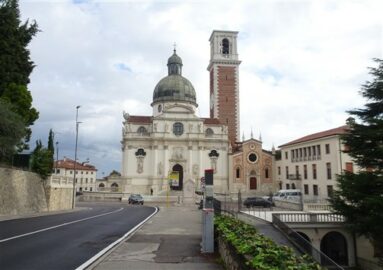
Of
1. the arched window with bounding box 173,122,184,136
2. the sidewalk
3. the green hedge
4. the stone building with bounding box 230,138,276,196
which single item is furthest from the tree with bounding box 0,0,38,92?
the stone building with bounding box 230,138,276,196

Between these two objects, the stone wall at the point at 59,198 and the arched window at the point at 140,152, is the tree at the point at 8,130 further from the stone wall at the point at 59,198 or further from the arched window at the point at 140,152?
the arched window at the point at 140,152

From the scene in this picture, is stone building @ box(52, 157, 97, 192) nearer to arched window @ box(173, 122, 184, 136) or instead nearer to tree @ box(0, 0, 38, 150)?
arched window @ box(173, 122, 184, 136)

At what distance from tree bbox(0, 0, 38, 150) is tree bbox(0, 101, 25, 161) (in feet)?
8.11

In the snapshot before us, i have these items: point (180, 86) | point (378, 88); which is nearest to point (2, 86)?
point (378, 88)

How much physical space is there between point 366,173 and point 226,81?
2079 inches

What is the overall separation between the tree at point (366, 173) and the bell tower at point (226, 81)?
1907 inches

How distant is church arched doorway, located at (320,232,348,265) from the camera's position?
26498 millimetres

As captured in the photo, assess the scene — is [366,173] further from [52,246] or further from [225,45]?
[225,45]

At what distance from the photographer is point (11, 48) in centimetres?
3125

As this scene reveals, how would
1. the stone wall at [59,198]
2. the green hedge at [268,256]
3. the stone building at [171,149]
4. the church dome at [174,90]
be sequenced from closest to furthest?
the green hedge at [268,256] → the stone wall at [59,198] → the stone building at [171,149] → the church dome at [174,90]

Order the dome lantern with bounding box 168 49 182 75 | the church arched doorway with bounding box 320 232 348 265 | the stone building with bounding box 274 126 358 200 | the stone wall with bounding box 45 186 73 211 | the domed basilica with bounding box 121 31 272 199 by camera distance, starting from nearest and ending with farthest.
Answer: the church arched doorway with bounding box 320 232 348 265, the stone wall with bounding box 45 186 73 211, the stone building with bounding box 274 126 358 200, the domed basilica with bounding box 121 31 272 199, the dome lantern with bounding box 168 49 182 75

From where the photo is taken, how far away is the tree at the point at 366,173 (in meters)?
19.0

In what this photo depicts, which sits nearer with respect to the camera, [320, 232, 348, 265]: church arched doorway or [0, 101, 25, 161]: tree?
[0, 101, 25, 161]: tree

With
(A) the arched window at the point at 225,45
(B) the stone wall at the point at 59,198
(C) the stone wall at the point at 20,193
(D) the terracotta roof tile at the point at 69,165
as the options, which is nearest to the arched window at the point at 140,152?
(B) the stone wall at the point at 59,198
